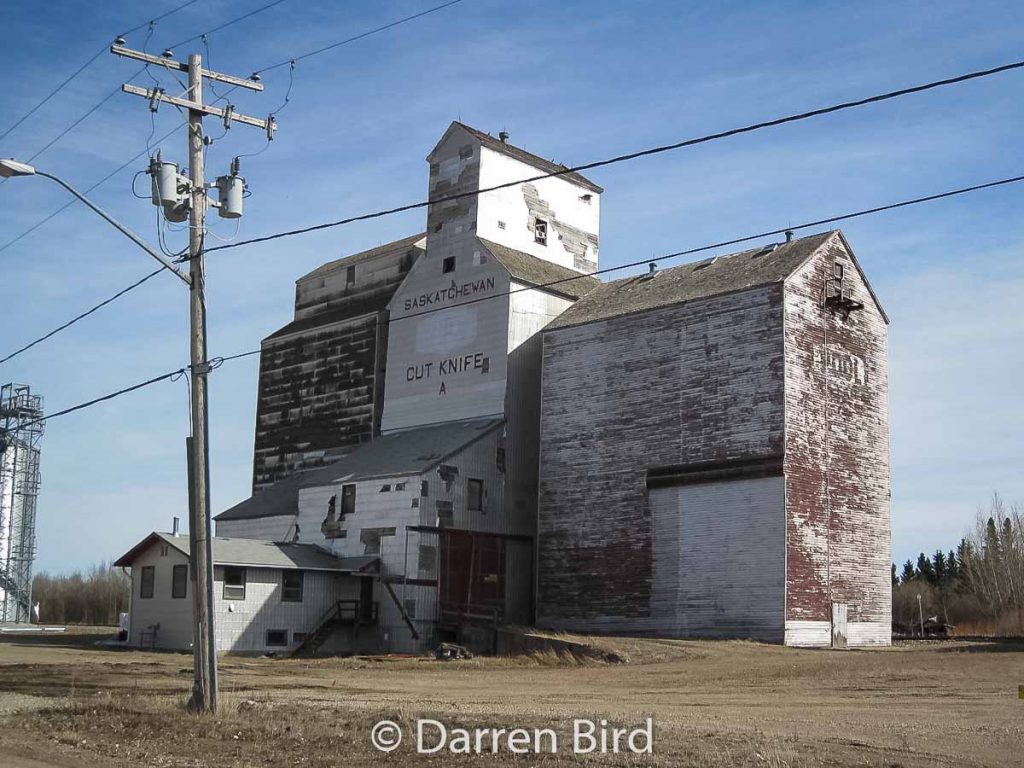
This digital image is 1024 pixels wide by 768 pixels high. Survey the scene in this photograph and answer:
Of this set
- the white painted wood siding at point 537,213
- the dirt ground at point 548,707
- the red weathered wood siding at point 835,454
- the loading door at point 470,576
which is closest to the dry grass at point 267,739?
the dirt ground at point 548,707

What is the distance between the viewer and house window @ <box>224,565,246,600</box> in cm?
4256

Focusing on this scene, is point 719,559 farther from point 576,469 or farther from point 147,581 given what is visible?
point 147,581

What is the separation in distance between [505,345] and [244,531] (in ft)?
50.3

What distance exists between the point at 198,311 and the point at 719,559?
24.3 metres

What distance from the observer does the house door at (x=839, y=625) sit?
40.9 meters

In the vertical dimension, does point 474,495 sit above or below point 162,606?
above

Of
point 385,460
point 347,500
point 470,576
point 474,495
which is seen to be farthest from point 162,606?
point 474,495

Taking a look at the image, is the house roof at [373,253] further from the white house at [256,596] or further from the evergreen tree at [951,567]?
the evergreen tree at [951,567]

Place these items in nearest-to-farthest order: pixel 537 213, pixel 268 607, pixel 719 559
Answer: pixel 719 559 → pixel 268 607 → pixel 537 213

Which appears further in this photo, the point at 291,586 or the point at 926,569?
the point at 926,569

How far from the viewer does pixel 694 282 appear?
4600cm

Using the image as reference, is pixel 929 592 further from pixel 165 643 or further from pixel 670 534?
pixel 165 643

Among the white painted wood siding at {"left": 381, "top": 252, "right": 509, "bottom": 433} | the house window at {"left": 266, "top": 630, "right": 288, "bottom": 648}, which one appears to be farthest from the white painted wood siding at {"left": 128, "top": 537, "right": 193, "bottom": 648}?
the white painted wood siding at {"left": 381, "top": 252, "right": 509, "bottom": 433}

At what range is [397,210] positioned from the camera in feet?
81.9
